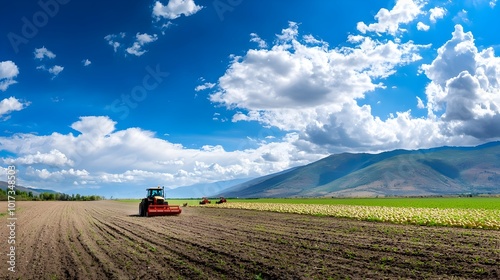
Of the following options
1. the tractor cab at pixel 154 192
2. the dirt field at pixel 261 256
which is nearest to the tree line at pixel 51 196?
the tractor cab at pixel 154 192

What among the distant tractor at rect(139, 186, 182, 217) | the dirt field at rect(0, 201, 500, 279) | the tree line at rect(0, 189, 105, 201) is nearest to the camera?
the dirt field at rect(0, 201, 500, 279)

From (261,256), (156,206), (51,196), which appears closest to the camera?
(261,256)

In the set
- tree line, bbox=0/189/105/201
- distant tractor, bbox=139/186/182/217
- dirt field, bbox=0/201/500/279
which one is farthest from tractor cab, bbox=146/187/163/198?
tree line, bbox=0/189/105/201

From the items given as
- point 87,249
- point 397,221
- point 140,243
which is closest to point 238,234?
point 140,243

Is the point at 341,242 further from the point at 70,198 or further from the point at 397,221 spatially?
the point at 70,198

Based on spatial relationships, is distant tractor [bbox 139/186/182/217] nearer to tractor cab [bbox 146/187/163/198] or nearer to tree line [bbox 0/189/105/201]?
tractor cab [bbox 146/187/163/198]

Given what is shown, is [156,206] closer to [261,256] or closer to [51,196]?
[261,256]

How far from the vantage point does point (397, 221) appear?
103 ft

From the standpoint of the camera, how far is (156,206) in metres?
40.5

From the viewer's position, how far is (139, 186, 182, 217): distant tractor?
4034 centimetres

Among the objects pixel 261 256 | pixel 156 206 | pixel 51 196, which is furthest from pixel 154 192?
pixel 51 196

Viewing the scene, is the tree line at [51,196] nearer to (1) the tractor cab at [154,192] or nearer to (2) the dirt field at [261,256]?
(1) the tractor cab at [154,192]

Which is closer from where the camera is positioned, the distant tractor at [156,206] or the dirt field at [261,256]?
the dirt field at [261,256]

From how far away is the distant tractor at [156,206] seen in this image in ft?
132
